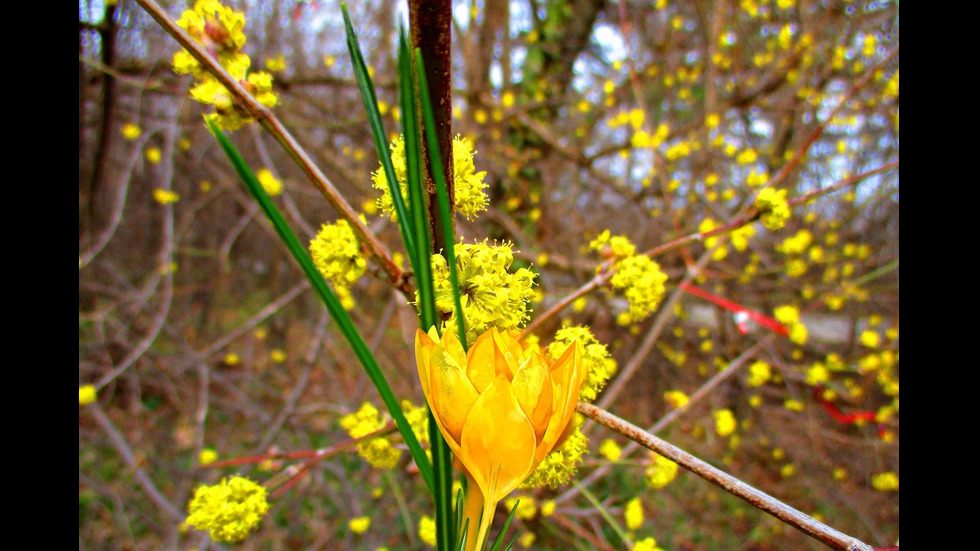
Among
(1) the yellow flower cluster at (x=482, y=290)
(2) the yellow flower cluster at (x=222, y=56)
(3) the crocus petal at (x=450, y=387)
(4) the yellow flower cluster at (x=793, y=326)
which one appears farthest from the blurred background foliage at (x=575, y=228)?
(3) the crocus petal at (x=450, y=387)

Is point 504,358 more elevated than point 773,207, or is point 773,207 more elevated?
point 773,207

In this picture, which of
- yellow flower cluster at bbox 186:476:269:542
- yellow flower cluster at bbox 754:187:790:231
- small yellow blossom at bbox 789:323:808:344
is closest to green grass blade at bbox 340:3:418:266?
yellow flower cluster at bbox 186:476:269:542

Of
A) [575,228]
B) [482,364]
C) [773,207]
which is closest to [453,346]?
[482,364]

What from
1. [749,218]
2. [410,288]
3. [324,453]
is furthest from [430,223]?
[749,218]

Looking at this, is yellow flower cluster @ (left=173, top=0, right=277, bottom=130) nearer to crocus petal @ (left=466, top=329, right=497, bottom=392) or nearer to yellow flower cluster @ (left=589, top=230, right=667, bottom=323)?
crocus petal @ (left=466, top=329, right=497, bottom=392)

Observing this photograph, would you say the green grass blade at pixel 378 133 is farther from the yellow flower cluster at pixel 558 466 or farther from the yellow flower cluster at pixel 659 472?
the yellow flower cluster at pixel 659 472

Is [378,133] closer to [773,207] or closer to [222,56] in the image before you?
[222,56]
